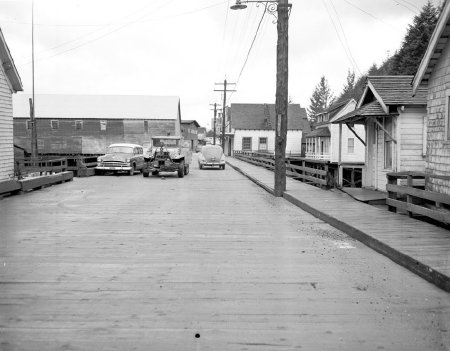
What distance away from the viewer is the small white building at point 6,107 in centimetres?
2048

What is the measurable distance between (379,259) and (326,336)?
11.4 feet

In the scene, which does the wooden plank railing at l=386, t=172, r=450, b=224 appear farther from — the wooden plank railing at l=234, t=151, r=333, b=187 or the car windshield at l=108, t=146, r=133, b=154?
the car windshield at l=108, t=146, r=133, b=154

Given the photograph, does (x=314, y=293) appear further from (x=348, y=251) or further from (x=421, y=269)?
(x=348, y=251)

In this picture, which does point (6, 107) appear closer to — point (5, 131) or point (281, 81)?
point (5, 131)

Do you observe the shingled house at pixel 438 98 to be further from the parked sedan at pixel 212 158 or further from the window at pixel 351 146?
the window at pixel 351 146

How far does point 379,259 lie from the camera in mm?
7551

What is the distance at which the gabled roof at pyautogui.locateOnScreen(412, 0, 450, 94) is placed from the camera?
11695 millimetres

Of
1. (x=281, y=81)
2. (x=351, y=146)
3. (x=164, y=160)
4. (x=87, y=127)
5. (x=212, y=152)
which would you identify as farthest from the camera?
(x=87, y=127)

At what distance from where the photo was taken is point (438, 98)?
42.1 feet

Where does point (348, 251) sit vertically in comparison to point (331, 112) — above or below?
below

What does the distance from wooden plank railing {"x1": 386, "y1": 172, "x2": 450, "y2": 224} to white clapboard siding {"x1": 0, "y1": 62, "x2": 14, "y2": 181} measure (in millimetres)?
15172

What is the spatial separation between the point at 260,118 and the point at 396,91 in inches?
2160

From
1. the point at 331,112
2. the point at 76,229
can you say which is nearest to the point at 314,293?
the point at 76,229

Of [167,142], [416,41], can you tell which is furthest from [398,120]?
[416,41]
